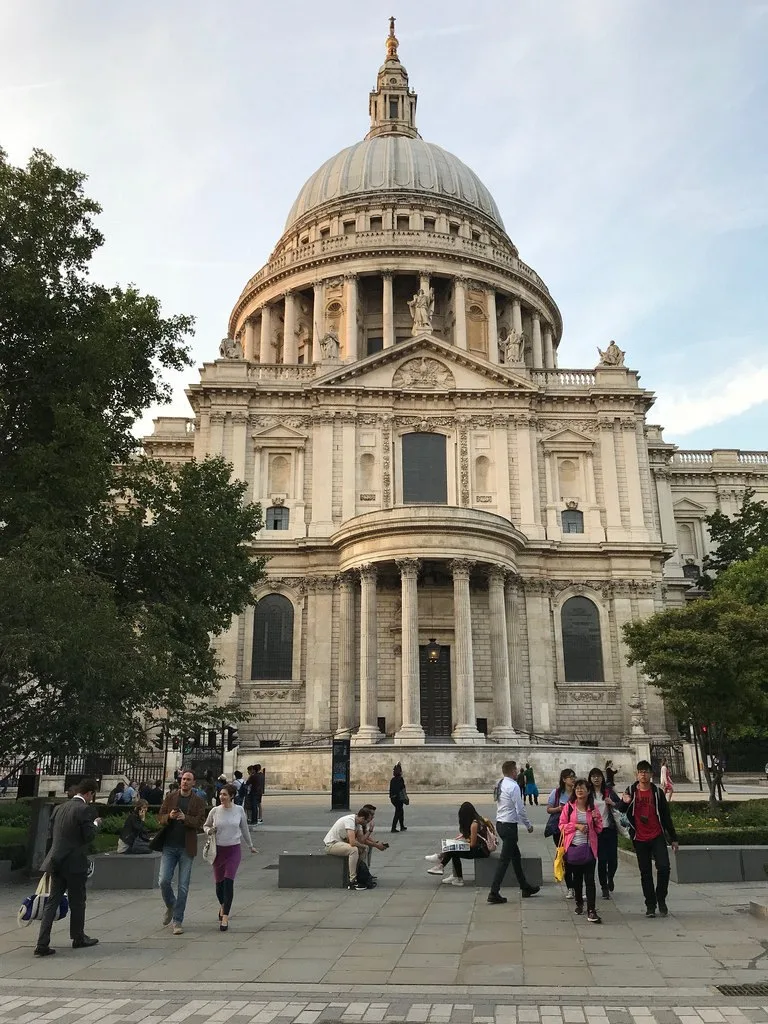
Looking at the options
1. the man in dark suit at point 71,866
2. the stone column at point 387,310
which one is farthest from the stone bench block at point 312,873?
the stone column at point 387,310

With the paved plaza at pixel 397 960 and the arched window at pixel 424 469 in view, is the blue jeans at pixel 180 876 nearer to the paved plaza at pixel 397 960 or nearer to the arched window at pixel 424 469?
the paved plaza at pixel 397 960

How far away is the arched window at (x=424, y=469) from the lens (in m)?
44.8

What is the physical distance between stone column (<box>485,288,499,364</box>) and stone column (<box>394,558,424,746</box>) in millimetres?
23428

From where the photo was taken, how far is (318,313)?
59.4 meters

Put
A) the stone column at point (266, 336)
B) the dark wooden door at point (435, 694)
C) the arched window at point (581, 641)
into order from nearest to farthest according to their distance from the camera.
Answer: the dark wooden door at point (435, 694), the arched window at point (581, 641), the stone column at point (266, 336)

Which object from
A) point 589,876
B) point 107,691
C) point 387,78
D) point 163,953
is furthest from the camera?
point 387,78

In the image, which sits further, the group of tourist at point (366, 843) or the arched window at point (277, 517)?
the arched window at point (277, 517)

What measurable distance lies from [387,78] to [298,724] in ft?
206

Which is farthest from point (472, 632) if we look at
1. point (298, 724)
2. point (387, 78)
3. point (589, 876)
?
point (387, 78)

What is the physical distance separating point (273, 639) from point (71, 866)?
107 ft

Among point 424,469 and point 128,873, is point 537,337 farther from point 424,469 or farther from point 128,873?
point 128,873

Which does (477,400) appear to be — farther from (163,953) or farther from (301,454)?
(163,953)

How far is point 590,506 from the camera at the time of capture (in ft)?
150

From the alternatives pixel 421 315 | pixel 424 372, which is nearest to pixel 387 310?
pixel 421 315
